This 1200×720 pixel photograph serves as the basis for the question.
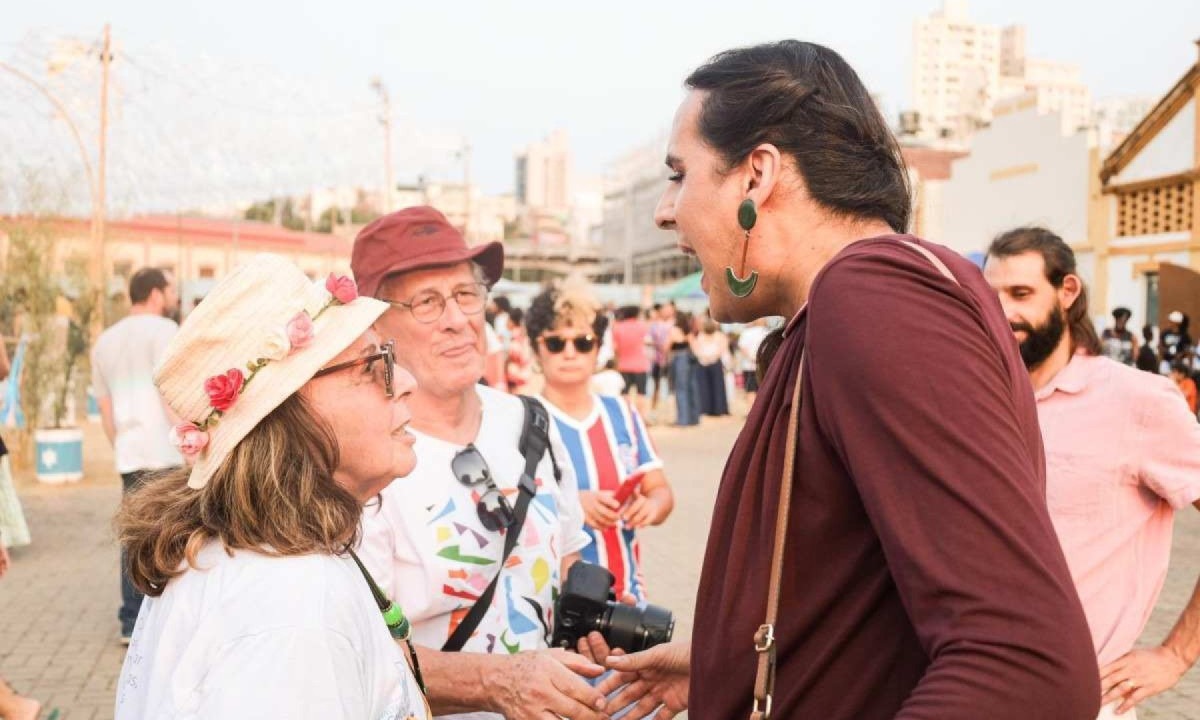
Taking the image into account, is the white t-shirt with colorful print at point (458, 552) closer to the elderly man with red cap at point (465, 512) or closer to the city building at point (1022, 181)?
the elderly man with red cap at point (465, 512)

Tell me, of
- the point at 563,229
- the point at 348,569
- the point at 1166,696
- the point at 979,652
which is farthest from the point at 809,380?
the point at 563,229

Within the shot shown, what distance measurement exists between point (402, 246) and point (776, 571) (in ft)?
6.98

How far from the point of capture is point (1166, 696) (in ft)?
20.8

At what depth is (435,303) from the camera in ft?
11.0

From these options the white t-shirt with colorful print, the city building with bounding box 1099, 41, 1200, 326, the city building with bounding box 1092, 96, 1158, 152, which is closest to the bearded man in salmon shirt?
the white t-shirt with colorful print

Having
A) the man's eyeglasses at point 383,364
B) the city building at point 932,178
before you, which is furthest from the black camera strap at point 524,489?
the city building at point 932,178

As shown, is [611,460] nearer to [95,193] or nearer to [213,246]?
[95,193]

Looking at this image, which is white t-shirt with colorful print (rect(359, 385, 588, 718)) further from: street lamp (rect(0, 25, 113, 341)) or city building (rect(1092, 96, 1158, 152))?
city building (rect(1092, 96, 1158, 152))

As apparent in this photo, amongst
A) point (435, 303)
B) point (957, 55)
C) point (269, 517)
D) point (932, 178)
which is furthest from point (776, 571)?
point (957, 55)

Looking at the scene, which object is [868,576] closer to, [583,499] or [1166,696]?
[583,499]

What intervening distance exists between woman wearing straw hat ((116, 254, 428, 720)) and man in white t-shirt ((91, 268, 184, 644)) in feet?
17.7

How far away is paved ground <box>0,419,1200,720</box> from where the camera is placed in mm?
6398

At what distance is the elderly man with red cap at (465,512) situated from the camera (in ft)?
8.32

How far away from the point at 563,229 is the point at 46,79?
340 feet
